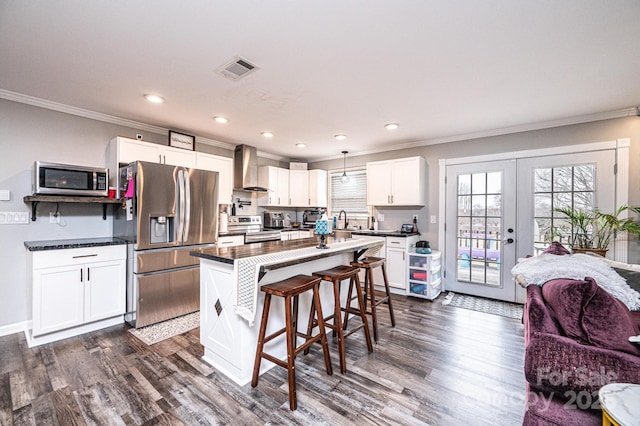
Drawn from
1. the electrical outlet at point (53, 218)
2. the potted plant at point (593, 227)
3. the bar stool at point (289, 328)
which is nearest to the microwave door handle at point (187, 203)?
the electrical outlet at point (53, 218)

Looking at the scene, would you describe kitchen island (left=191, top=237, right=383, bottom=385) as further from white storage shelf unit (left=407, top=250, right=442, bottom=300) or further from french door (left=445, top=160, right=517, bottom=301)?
french door (left=445, top=160, right=517, bottom=301)

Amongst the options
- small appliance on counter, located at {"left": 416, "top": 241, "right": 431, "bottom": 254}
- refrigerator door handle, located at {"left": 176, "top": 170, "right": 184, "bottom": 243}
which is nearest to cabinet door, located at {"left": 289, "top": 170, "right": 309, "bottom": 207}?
small appliance on counter, located at {"left": 416, "top": 241, "right": 431, "bottom": 254}

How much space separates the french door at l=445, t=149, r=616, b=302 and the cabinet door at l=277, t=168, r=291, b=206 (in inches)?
115

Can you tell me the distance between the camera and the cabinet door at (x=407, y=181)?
4.36 meters

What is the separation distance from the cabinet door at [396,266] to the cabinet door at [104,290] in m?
3.55

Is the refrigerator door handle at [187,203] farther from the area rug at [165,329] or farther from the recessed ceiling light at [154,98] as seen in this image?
the area rug at [165,329]

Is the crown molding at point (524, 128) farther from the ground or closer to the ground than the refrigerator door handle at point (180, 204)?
farther from the ground

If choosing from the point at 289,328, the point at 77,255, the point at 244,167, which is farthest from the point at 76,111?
the point at 289,328

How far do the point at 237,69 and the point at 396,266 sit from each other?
343cm

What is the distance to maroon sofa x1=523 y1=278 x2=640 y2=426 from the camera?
1.02m

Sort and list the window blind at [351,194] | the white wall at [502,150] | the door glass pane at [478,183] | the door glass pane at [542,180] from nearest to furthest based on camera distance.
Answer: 1. the white wall at [502,150]
2. the door glass pane at [542,180]
3. the door glass pane at [478,183]
4. the window blind at [351,194]

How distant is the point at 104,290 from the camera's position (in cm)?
296

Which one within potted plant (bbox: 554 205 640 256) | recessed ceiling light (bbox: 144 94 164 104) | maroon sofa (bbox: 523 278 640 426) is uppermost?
recessed ceiling light (bbox: 144 94 164 104)

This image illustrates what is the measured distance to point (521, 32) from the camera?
1.81 metres
